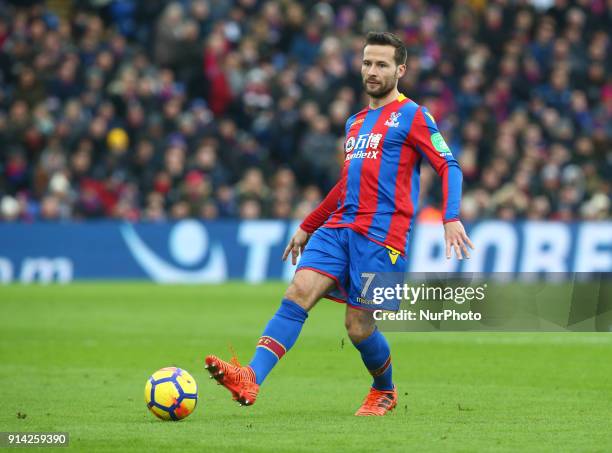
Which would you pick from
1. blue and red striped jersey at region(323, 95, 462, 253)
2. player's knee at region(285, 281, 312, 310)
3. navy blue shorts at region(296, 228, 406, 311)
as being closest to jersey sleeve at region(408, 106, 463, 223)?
blue and red striped jersey at region(323, 95, 462, 253)

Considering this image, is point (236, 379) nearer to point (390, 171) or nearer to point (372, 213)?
point (372, 213)

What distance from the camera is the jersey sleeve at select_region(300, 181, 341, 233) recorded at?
825 centimetres

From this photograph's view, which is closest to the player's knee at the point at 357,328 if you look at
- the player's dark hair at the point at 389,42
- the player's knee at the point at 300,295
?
the player's knee at the point at 300,295

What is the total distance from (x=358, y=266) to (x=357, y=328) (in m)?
0.39

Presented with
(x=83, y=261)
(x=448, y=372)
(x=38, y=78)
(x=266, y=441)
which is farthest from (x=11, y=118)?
(x=266, y=441)

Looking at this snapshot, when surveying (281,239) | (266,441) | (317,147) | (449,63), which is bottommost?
(266,441)

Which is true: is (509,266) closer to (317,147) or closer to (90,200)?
(317,147)

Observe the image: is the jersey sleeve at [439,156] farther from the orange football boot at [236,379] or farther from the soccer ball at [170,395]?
the soccer ball at [170,395]

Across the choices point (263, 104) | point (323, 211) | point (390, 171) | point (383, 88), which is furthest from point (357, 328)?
point (263, 104)

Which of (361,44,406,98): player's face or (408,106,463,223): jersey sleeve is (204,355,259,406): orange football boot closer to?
(408,106,463,223): jersey sleeve

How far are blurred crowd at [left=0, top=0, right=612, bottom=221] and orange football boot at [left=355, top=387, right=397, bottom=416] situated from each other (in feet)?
46.1

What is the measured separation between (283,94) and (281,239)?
339 cm

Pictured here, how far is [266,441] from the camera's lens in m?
6.88

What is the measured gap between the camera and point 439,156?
787 centimetres
